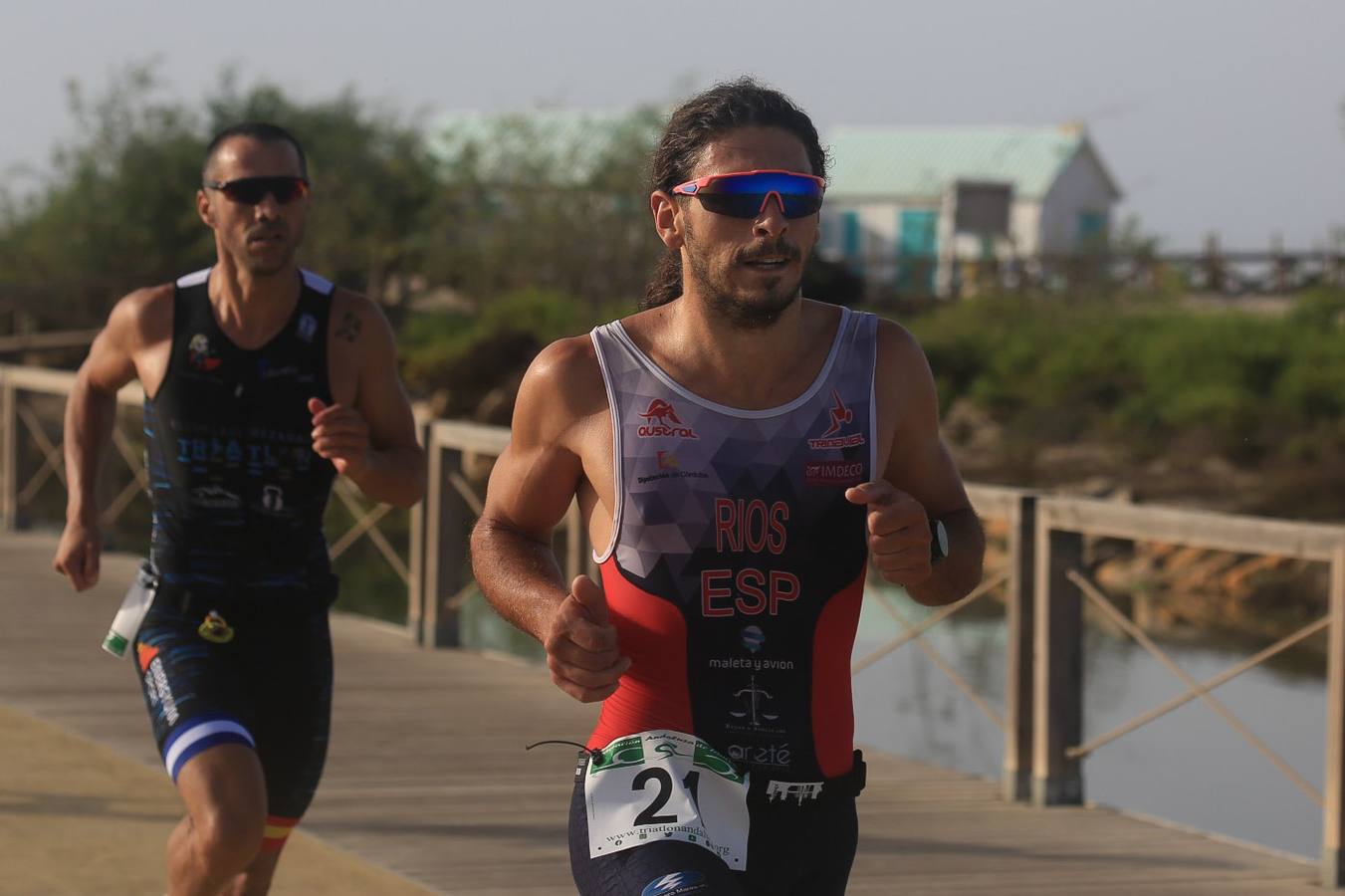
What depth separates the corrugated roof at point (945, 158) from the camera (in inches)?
2293

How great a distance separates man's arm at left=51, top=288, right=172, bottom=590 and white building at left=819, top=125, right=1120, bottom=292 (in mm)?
47357

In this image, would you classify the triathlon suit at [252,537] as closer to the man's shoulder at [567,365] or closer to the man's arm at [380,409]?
the man's arm at [380,409]

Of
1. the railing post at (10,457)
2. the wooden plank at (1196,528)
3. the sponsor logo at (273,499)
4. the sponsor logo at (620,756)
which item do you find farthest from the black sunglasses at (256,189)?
the railing post at (10,457)

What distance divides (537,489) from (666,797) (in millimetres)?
542

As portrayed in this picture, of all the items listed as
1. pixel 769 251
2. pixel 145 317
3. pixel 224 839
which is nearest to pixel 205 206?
pixel 145 317

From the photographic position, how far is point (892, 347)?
3164mm

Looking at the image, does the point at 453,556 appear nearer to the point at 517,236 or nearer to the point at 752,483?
the point at 752,483

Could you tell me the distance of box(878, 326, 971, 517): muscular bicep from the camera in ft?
10.3

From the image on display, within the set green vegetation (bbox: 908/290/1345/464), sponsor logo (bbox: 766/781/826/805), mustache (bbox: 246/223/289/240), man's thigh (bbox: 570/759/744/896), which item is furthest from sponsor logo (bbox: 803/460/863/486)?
green vegetation (bbox: 908/290/1345/464)

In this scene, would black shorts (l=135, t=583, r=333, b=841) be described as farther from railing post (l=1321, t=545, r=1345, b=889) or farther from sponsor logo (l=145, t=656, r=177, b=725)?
railing post (l=1321, t=545, r=1345, b=889)

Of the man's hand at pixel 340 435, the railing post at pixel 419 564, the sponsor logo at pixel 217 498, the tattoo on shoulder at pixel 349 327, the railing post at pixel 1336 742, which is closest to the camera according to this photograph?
the man's hand at pixel 340 435

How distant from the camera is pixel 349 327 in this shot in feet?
14.9

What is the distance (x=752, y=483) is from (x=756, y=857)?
1.79 ft

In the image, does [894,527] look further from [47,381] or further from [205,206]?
[47,381]
